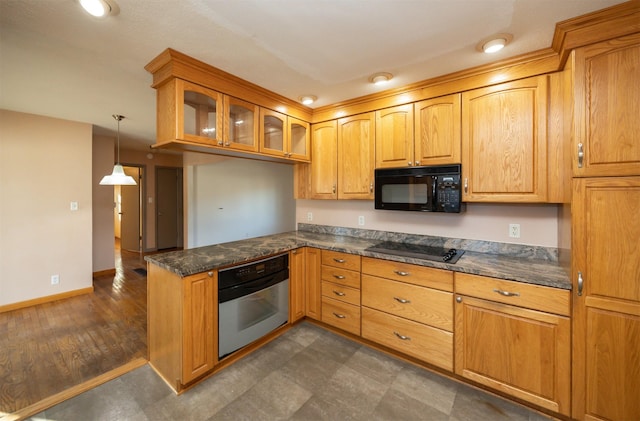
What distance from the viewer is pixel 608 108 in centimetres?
140

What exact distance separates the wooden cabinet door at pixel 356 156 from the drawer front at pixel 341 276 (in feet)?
2.46

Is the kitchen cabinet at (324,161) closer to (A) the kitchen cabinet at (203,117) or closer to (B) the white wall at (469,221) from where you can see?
(B) the white wall at (469,221)

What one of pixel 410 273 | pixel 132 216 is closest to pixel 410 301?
pixel 410 273

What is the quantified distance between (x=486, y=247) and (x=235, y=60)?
96.3 inches

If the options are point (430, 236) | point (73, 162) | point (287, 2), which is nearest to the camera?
point (287, 2)

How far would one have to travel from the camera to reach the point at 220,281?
6.32 ft

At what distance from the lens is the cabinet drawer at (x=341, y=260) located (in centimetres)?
235

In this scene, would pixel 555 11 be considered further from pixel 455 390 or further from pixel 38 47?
pixel 38 47

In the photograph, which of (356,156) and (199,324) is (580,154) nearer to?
(356,156)

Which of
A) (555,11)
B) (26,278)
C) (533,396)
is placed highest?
(555,11)

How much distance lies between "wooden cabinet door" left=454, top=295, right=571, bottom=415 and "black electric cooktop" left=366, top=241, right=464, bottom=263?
0.31 meters

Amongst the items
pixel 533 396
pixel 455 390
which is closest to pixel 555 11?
pixel 533 396

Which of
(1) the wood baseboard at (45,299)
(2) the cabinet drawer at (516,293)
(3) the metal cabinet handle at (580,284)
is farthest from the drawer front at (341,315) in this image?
(1) the wood baseboard at (45,299)

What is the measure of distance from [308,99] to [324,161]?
650mm
